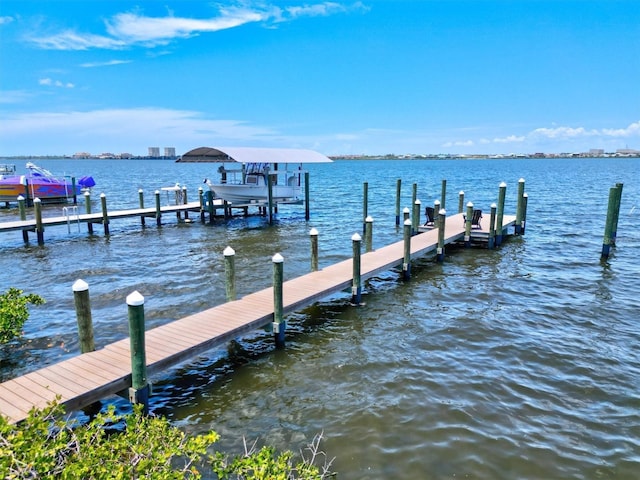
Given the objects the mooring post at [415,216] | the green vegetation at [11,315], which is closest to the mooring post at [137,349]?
the green vegetation at [11,315]

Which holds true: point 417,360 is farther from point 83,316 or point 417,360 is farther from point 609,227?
point 609,227

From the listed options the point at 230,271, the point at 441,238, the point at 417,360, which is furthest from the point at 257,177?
the point at 417,360

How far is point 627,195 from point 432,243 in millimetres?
35875

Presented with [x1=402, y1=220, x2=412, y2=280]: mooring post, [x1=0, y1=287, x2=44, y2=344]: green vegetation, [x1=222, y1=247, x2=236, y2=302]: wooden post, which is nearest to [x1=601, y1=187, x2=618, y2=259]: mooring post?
[x1=402, y1=220, x2=412, y2=280]: mooring post

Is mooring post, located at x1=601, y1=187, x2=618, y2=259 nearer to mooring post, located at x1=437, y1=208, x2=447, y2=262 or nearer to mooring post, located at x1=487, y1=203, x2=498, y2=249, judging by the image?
mooring post, located at x1=487, y1=203, x2=498, y2=249

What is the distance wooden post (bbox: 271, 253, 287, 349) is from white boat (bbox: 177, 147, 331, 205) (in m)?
15.6

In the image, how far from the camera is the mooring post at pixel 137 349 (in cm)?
656

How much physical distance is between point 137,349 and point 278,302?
10.6ft

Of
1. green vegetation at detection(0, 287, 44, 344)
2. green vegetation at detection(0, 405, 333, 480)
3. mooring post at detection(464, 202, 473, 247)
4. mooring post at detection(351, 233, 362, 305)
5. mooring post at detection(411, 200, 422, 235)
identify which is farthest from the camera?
mooring post at detection(411, 200, 422, 235)

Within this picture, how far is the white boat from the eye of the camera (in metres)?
24.6

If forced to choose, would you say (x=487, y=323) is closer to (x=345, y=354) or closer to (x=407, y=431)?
(x=345, y=354)

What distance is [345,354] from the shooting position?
9.34m

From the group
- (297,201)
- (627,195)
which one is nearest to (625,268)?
(297,201)

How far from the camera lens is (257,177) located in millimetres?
25828
